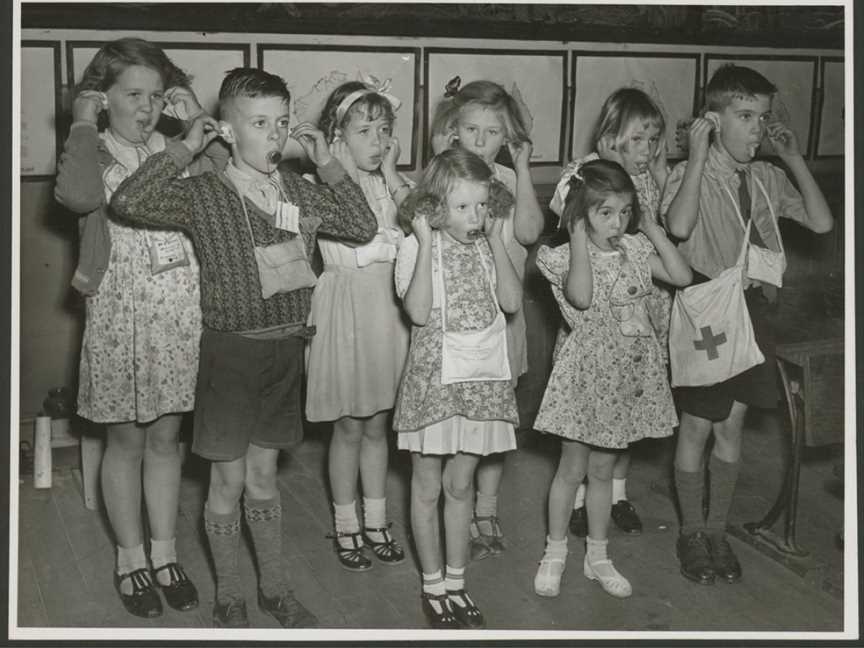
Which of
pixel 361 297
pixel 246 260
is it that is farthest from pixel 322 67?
pixel 246 260

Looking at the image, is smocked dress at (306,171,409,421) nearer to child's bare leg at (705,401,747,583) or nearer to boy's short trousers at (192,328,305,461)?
boy's short trousers at (192,328,305,461)

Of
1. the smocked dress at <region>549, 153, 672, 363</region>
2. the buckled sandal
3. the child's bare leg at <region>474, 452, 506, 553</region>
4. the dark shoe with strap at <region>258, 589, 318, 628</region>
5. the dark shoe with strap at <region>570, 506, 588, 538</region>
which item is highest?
the smocked dress at <region>549, 153, 672, 363</region>

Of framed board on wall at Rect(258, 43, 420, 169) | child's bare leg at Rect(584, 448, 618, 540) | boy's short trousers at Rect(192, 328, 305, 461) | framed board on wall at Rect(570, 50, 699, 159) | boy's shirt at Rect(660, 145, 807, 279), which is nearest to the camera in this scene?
boy's short trousers at Rect(192, 328, 305, 461)

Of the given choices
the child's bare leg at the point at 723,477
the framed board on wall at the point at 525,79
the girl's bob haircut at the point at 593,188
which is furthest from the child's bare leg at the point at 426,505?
the framed board on wall at the point at 525,79

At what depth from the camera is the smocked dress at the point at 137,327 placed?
3.54m

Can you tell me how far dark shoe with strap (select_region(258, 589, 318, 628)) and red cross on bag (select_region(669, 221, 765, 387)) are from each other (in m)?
1.56

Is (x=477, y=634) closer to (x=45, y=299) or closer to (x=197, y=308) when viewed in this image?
(x=197, y=308)

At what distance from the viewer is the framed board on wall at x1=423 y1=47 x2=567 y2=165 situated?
4.86 metres

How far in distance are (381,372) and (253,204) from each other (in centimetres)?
89

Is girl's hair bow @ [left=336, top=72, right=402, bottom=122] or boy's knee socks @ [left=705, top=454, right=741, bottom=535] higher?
girl's hair bow @ [left=336, top=72, right=402, bottom=122]

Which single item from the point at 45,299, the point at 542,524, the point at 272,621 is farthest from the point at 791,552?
the point at 45,299

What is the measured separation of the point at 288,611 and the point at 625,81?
3.02 meters

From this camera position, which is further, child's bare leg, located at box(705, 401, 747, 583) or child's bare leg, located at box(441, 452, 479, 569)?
child's bare leg, located at box(705, 401, 747, 583)

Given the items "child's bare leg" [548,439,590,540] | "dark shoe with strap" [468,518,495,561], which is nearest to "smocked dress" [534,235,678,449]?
"child's bare leg" [548,439,590,540]
